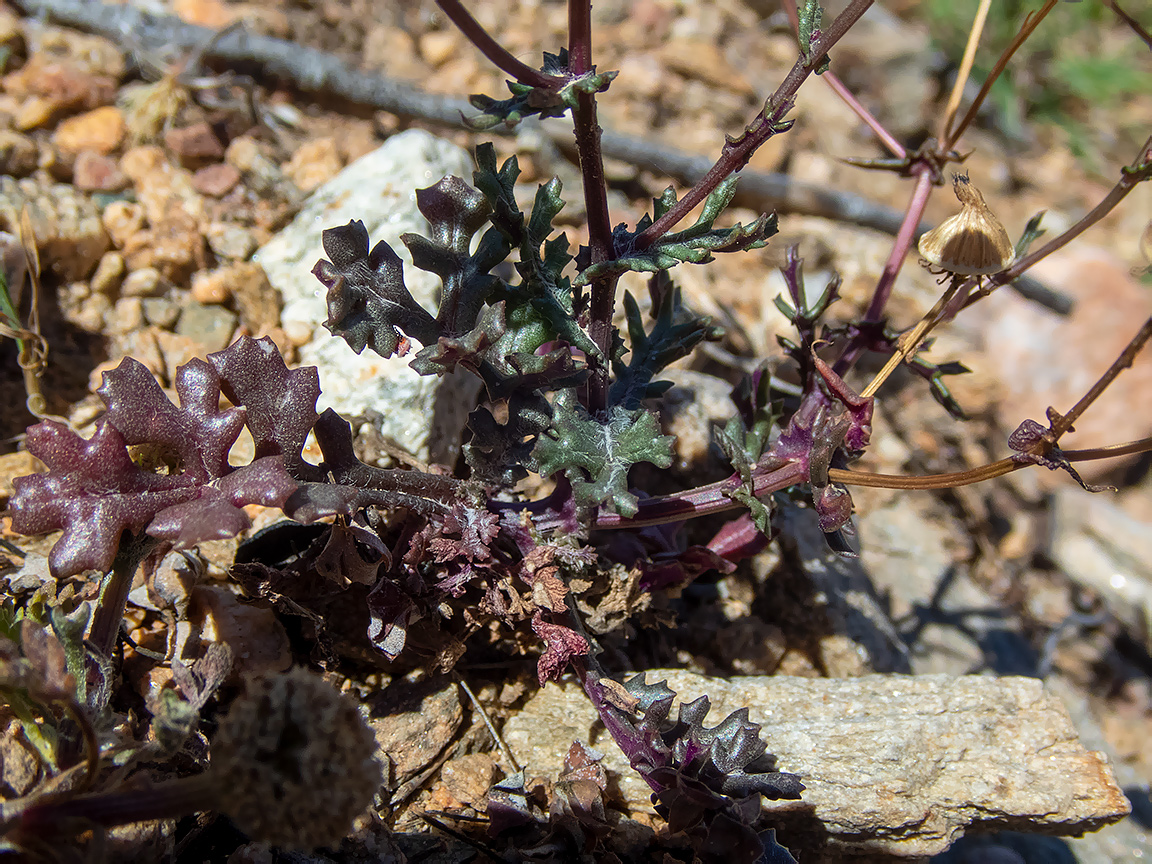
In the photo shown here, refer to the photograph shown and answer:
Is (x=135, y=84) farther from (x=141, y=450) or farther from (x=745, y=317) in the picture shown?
(x=745, y=317)

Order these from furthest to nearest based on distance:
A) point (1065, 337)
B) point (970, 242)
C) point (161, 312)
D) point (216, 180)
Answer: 1. point (1065, 337)
2. point (216, 180)
3. point (161, 312)
4. point (970, 242)

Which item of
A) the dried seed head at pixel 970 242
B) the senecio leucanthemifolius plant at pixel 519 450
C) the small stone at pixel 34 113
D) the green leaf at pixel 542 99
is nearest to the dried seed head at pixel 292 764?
the senecio leucanthemifolius plant at pixel 519 450

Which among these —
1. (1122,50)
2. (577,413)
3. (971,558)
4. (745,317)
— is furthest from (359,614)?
(1122,50)

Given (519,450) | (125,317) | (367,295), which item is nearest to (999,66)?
(519,450)

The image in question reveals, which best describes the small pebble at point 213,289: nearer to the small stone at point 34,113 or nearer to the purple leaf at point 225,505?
the small stone at point 34,113

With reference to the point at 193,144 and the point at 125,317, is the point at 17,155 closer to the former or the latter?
the point at 193,144

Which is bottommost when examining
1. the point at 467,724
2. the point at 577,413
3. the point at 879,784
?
the point at 467,724

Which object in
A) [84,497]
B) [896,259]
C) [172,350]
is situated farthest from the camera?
[172,350]
